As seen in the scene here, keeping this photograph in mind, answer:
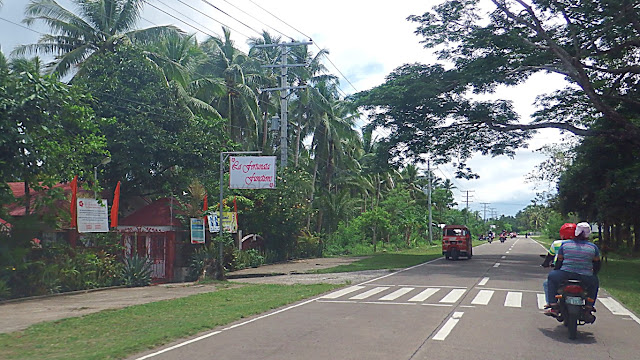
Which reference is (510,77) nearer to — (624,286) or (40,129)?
(624,286)

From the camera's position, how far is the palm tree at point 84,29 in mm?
26031

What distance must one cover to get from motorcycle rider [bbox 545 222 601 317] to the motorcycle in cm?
11

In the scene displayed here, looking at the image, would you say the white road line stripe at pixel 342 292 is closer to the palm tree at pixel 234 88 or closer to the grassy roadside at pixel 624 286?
the grassy roadside at pixel 624 286

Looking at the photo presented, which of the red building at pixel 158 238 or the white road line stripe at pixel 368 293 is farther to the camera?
the red building at pixel 158 238

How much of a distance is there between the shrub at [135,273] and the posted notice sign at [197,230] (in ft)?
8.90

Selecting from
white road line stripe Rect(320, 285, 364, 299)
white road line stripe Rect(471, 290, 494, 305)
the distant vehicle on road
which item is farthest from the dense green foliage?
white road line stripe Rect(471, 290, 494, 305)

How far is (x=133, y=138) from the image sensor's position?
75.2 feet

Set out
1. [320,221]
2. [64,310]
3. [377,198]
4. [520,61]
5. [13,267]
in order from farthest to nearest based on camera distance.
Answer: [377,198], [320,221], [520,61], [13,267], [64,310]

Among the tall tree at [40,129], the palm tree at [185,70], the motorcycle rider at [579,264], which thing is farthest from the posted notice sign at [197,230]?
the motorcycle rider at [579,264]

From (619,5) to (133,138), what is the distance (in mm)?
19914

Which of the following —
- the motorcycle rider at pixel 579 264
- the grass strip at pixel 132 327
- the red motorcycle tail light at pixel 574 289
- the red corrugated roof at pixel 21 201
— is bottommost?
the grass strip at pixel 132 327

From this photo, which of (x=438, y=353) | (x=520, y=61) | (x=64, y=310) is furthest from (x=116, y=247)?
(x=520, y=61)

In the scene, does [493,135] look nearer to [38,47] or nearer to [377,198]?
[38,47]

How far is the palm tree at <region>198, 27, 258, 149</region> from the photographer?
34.9m
